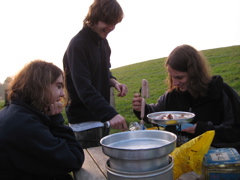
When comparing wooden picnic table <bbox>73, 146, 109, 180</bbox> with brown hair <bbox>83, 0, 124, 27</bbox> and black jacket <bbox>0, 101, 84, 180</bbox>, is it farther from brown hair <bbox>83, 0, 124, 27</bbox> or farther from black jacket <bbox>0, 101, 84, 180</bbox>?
brown hair <bbox>83, 0, 124, 27</bbox>

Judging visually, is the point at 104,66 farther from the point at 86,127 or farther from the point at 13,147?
→ the point at 13,147

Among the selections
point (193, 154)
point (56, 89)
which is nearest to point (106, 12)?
point (56, 89)

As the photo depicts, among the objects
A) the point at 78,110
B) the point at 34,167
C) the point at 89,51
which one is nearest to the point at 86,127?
the point at 78,110

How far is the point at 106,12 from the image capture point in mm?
2336

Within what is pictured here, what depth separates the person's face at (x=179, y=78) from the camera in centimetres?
266

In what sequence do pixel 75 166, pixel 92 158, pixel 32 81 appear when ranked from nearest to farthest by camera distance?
1. pixel 75 166
2. pixel 32 81
3. pixel 92 158

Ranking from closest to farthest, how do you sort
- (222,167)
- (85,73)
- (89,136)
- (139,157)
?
(139,157), (222,167), (85,73), (89,136)

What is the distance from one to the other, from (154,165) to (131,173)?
0.10 m

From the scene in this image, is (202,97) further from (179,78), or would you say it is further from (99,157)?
(99,157)

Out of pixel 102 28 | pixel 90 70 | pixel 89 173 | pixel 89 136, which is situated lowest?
pixel 89 136

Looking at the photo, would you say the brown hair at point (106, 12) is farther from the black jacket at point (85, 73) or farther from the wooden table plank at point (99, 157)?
the wooden table plank at point (99, 157)

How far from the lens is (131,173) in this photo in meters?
1.01

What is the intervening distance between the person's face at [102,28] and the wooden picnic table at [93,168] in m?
1.17

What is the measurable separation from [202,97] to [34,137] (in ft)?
5.60
